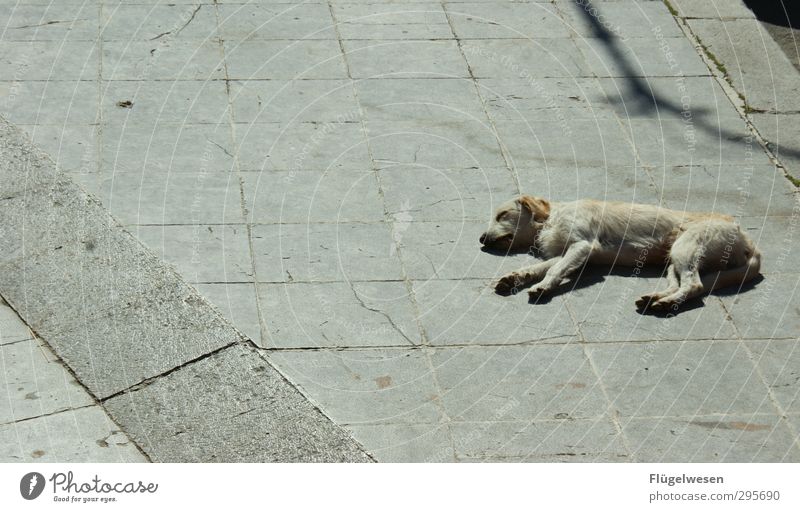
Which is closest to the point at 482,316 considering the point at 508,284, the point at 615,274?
the point at 508,284

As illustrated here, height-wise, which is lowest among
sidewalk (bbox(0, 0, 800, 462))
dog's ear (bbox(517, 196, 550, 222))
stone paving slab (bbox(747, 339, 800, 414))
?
sidewalk (bbox(0, 0, 800, 462))

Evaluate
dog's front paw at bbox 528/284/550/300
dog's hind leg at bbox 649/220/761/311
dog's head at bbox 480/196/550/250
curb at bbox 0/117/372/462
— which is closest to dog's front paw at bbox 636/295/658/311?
dog's hind leg at bbox 649/220/761/311

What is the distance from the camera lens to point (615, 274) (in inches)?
361

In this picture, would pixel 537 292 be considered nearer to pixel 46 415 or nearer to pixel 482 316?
pixel 482 316

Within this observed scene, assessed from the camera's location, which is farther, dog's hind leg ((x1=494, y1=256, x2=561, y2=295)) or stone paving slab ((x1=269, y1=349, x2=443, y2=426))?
dog's hind leg ((x1=494, y1=256, x2=561, y2=295))

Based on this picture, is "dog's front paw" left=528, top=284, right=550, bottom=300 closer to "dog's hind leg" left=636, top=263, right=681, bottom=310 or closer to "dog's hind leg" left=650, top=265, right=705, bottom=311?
"dog's hind leg" left=636, top=263, right=681, bottom=310

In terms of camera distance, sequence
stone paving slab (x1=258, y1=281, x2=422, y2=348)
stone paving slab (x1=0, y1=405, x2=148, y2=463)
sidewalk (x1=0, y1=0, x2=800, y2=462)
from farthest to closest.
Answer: stone paving slab (x1=258, y1=281, x2=422, y2=348) → sidewalk (x1=0, y1=0, x2=800, y2=462) → stone paving slab (x1=0, y1=405, x2=148, y2=463)

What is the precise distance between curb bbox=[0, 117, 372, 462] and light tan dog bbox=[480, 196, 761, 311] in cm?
221

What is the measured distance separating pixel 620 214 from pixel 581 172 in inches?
54.0

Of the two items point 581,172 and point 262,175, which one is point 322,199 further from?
point 581,172

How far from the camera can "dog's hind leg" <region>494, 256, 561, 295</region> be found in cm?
885

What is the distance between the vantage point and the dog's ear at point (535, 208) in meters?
9.26

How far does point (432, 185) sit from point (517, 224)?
3.82 ft
